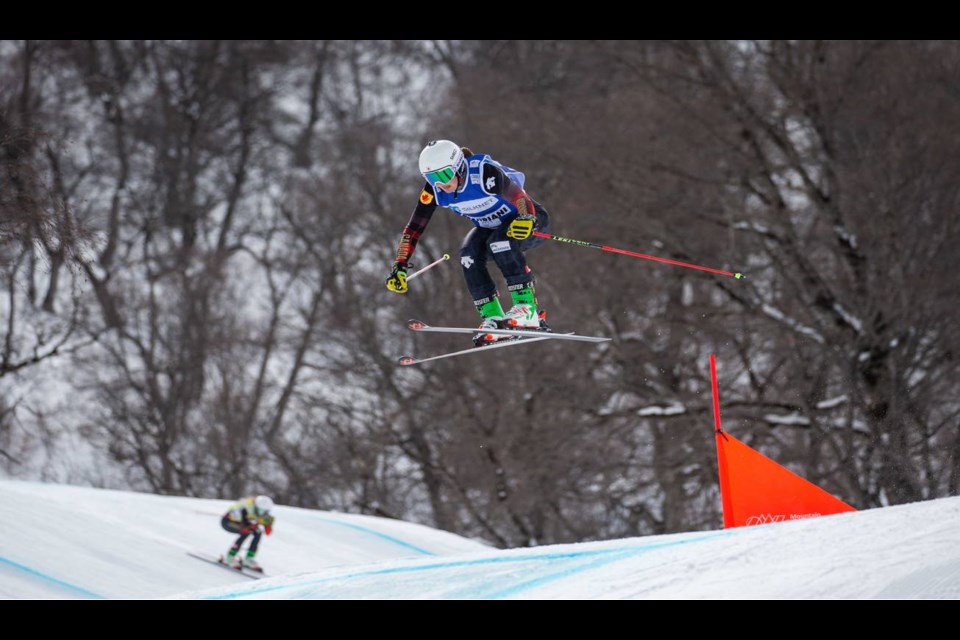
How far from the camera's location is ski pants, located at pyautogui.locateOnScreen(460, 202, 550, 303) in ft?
28.1

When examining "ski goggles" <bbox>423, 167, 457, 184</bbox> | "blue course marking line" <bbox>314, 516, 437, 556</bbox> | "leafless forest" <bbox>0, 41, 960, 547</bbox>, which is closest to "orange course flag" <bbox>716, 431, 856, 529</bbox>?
"ski goggles" <bbox>423, 167, 457, 184</bbox>

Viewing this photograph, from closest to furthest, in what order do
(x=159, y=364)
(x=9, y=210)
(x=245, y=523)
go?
(x=9, y=210) < (x=245, y=523) < (x=159, y=364)

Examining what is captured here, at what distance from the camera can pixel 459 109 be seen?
23453 millimetres

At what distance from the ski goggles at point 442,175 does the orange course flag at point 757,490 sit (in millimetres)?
2469

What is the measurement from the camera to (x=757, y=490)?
840cm

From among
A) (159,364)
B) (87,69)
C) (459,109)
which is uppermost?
(87,69)

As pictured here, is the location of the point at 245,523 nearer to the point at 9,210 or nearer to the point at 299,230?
the point at 9,210

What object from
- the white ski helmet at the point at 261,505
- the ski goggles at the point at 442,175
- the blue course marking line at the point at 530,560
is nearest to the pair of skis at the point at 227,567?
the white ski helmet at the point at 261,505

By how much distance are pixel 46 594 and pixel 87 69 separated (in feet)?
76.4

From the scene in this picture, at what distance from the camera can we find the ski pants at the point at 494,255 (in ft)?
28.1

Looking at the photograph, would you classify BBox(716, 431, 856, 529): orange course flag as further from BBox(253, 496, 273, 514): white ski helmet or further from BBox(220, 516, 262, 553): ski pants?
BBox(220, 516, 262, 553): ski pants

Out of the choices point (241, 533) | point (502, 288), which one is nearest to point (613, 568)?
point (241, 533)

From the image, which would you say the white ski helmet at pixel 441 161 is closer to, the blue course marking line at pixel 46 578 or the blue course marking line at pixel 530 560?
the blue course marking line at pixel 530 560

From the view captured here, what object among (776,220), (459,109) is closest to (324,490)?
(459,109)
